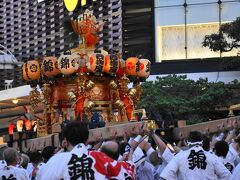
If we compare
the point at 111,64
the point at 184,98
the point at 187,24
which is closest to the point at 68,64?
the point at 111,64

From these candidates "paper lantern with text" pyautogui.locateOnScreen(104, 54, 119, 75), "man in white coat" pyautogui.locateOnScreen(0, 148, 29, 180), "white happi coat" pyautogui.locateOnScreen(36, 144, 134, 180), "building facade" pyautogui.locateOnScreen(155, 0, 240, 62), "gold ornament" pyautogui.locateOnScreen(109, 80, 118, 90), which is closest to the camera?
"white happi coat" pyautogui.locateOnScreen(36, 144, 134, 180)

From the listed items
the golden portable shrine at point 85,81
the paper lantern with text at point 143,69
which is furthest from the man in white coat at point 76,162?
the paper lantern with text at point 143,69

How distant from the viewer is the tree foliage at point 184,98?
29156 millimetres

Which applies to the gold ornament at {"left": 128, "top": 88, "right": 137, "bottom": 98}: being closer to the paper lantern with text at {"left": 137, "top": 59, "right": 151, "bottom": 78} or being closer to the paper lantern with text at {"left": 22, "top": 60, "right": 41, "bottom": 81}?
the paper lantern with text at {"left": 137, "top": 59, "right": 151, "bottom": 78}

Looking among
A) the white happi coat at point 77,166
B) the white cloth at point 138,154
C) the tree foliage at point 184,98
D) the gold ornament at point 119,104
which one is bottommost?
the tree foliage at point 184,98

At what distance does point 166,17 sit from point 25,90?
43.6ft

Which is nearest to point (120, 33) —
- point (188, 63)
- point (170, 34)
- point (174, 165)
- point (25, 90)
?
point (170, 34)

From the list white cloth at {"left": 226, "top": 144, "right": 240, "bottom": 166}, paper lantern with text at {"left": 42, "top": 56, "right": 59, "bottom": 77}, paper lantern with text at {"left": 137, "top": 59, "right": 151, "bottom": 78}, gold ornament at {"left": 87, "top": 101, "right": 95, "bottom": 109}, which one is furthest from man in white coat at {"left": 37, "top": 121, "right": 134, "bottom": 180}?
paper lantern with text at {"left": 137, "top": 59, "right": 151, "bottom": 78}

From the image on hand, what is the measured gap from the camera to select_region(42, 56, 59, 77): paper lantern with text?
20.4 metres

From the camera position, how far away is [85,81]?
64.4ft

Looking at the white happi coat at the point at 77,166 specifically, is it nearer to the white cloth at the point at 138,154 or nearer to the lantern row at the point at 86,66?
the white cloth at the point at 138,154

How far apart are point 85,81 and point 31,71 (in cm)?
251

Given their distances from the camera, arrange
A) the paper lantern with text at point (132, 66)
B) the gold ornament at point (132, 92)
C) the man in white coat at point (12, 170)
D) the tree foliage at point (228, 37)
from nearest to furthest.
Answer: the man in white coat at point (12, 170) → the gold ornament at point (132, 92) → the paper lantern with text at point (132, 66) → the tree foliage at point (228, 37)

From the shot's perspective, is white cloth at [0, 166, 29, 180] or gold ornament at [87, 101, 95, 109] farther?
gold ornament at [87, 101, 95, 109]
